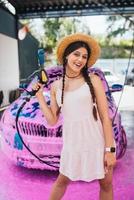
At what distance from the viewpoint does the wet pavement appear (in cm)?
331

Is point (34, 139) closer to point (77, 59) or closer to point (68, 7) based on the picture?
point (77, 59)

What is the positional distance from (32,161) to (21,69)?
36.9 feet

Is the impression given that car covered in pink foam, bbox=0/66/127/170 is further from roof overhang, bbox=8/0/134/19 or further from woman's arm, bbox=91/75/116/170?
roof overhang, bbox=8/0/134/19

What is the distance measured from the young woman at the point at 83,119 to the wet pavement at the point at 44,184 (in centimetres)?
112

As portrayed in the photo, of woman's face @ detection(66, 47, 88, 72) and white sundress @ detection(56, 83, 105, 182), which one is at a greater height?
woman's face @ detection(66, 47, 88, 72)

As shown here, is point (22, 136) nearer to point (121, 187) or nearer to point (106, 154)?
point (121, 187)

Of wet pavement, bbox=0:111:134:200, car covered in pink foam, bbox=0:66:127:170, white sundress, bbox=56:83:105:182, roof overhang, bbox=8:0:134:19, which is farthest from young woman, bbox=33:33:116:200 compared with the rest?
roof overhang, bbox=8:0:134:19

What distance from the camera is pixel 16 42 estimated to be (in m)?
13.8

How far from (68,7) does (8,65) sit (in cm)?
342

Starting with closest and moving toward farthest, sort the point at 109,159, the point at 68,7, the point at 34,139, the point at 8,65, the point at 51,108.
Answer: the point at 109,159, the point at 51,108, the point at 34,139, the point at 8,65, the point at 68,7

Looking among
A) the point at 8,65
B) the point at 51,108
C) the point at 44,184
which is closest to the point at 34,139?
the point at 44,184

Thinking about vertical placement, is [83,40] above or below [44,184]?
above

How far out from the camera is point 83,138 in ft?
7.25

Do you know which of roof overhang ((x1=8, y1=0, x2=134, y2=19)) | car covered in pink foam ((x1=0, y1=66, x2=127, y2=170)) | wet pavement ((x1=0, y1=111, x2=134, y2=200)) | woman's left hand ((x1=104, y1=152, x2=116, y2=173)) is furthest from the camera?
roof overhang ((x1=8, y1=0, x2=134, y2=19))
